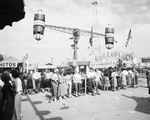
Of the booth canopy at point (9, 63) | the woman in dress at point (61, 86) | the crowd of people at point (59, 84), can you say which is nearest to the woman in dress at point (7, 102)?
the crowd of people at point (59, 84)

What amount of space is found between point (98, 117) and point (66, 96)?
15.3 ft

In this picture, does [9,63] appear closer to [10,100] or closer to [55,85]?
[55,85]

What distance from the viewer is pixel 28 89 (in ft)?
A: 38.0

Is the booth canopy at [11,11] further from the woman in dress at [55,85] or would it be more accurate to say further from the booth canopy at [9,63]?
the booth canopy at [9,63]

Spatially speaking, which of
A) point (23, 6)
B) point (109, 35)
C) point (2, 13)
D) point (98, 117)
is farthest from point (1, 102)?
point (109, 35)

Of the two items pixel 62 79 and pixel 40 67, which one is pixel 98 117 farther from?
pixel 40 67

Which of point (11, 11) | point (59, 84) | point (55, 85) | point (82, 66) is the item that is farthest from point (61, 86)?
point (11, 11)

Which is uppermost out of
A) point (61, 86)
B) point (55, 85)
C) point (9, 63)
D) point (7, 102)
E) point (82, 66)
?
point (9, 63)

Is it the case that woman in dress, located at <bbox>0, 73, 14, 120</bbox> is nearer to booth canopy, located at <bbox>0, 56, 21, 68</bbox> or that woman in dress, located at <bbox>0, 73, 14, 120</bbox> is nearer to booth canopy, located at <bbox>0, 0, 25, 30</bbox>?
booth canopy, located at <bbox>0, 0, 25, 30</bbox>

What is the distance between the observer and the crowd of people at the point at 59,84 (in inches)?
156

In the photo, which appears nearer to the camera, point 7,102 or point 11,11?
point 11,11

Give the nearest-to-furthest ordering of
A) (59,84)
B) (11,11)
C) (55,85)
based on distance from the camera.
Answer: (11,11) → (55,85) → (59,84)

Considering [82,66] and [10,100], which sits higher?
[82,66]

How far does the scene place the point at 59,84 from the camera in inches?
341
